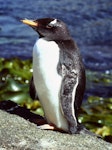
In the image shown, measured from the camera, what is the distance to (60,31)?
4.03m

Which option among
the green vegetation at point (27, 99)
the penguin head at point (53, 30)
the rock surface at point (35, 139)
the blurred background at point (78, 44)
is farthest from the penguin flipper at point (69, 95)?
the blurred background at point (78, 44)

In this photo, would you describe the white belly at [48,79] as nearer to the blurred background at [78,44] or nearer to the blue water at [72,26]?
the blurred background at [78,44]

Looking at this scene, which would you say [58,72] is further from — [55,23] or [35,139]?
[35,139]

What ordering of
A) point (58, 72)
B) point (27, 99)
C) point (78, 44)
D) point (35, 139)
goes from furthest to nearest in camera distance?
point (78, 44)
point (27, 99)
point (58, 72)
point (35, 139)

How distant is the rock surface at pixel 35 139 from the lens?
378 cm

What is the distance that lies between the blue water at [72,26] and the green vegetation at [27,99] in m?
1.43

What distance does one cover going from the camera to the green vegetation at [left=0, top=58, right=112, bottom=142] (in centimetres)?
599

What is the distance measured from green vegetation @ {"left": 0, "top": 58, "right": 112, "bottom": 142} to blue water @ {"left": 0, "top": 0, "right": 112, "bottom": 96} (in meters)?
1.43

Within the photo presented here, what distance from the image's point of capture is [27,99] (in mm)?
6402

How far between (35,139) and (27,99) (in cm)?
256

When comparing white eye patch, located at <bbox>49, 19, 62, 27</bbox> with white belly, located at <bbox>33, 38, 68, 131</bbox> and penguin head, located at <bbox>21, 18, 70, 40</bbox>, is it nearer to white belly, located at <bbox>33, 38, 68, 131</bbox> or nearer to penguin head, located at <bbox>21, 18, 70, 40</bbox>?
penguin head, located at <bbox>21, 18, 70, 40</bbox>

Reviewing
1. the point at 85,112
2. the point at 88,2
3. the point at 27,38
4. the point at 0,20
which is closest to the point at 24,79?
the point at 85,112

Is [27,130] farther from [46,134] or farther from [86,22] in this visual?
[86,22]

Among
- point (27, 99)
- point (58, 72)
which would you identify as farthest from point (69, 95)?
point (27, 99)
